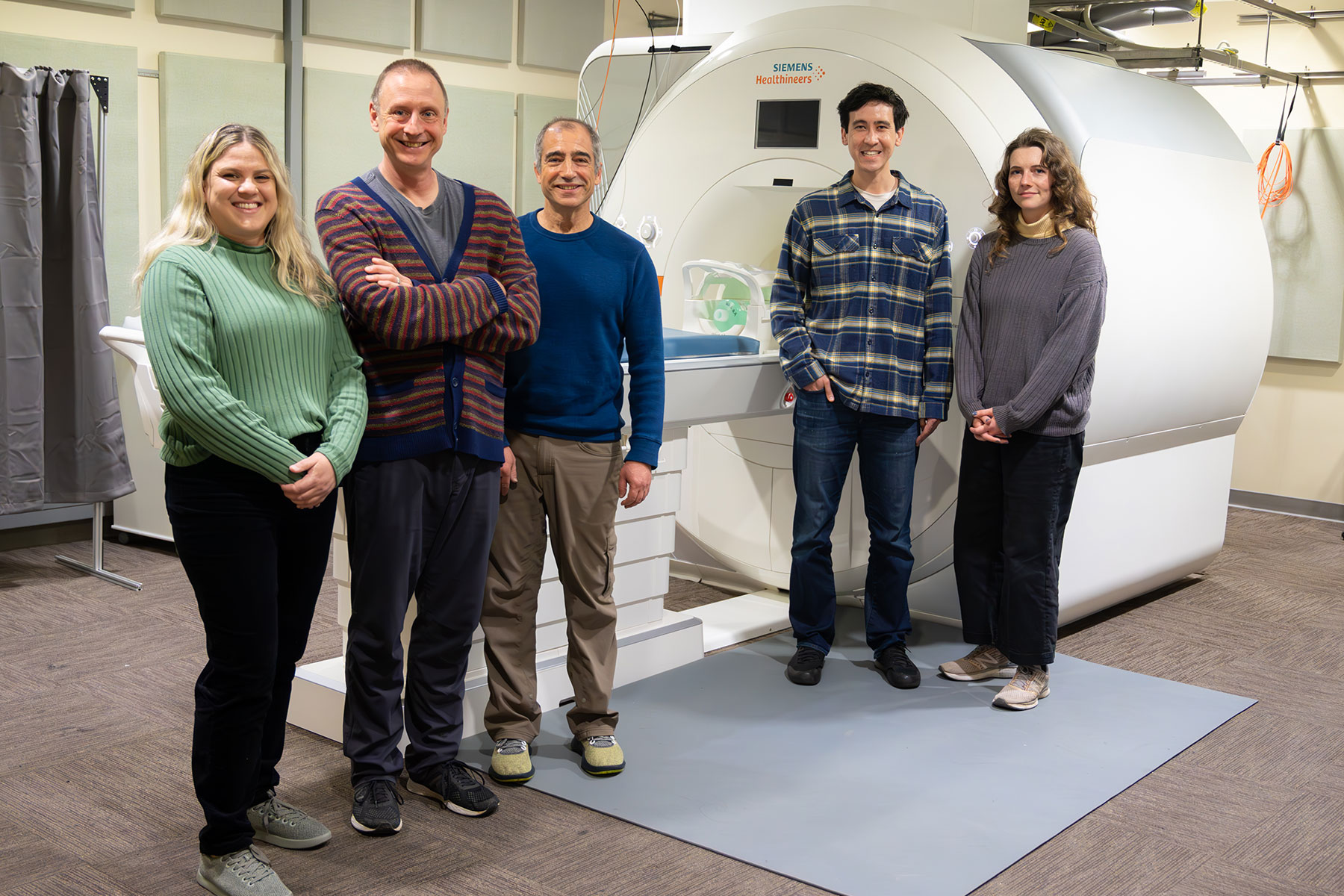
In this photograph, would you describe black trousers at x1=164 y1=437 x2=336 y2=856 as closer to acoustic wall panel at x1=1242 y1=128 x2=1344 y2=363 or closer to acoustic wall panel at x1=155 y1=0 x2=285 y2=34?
acoustic wall panel at x1=155 y1=0 x2=285 y2=34

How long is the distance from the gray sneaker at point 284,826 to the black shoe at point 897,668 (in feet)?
5.11

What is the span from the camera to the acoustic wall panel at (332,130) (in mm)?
5309

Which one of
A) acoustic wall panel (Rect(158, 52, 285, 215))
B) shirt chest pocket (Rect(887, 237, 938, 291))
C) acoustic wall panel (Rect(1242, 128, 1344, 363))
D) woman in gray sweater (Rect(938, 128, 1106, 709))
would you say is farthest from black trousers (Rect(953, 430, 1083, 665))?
acoustic wall panel (Rect(1242, 128, 1344, 363))

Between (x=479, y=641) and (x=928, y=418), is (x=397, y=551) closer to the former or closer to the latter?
(x=479, y=641)

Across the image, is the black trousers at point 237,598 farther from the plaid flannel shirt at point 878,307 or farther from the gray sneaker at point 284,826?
the plaid flannel shirt at point 878,307

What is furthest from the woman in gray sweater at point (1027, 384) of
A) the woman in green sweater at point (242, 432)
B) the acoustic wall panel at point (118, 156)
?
the acoustic wall panel at point (118, 156)

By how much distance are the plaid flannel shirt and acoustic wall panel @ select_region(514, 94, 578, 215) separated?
317cm

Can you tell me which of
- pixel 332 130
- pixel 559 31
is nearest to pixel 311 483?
pixel 332 130

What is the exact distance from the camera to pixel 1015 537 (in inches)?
123

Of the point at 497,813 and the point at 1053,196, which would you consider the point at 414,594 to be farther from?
the point at 1053,196

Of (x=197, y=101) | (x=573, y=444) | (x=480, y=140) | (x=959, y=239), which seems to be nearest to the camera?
(x=573, y=444)

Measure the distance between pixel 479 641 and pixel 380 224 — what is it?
103 centimetres

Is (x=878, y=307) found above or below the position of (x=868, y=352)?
above

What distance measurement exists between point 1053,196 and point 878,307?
514 mm
